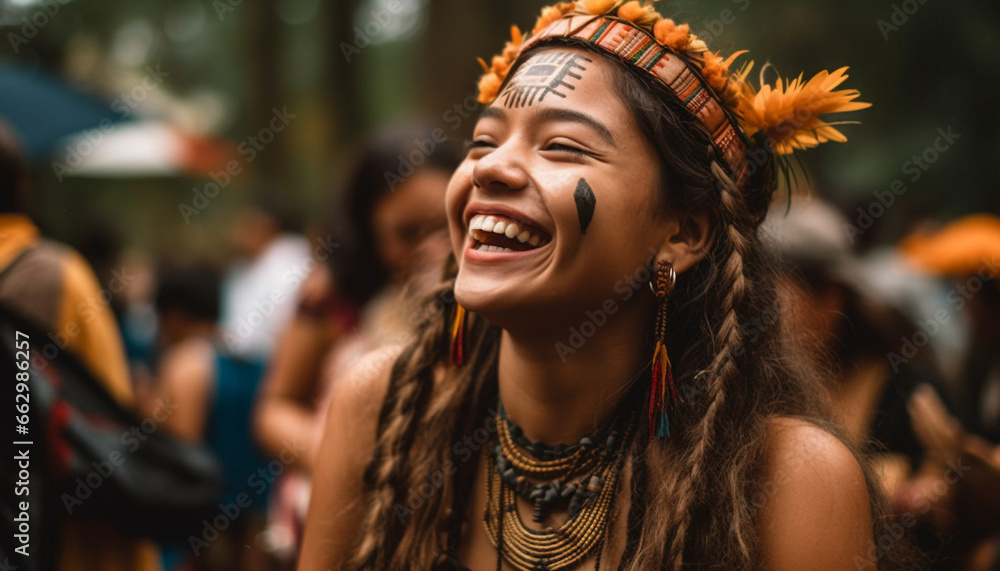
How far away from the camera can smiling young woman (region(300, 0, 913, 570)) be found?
73.9 inches

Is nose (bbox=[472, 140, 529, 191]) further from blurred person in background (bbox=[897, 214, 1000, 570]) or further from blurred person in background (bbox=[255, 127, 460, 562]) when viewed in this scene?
blurred person in background (bbox=[897, 214, 1000, 570])

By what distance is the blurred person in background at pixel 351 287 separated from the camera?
10.9ft

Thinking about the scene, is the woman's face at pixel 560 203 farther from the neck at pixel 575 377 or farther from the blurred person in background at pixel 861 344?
the blurred person in background at pixel 861 344

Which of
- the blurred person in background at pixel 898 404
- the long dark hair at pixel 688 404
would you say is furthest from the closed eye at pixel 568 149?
the blurred person in background at pixel 898 404

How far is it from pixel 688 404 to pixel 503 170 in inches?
27.9

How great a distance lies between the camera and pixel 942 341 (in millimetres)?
6652

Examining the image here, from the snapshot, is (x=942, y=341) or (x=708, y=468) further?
(x=942, y=341)

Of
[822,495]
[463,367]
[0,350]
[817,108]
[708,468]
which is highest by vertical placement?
[817,108]

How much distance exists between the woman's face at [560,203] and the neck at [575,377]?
0.32 feet

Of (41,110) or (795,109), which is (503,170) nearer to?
(795,109)

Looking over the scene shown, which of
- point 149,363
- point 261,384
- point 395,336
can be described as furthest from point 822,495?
point 149,363

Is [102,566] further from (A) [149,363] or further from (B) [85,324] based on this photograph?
(A) [149,363]

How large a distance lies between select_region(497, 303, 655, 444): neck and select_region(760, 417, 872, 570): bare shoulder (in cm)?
39

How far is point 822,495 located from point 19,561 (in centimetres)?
219
